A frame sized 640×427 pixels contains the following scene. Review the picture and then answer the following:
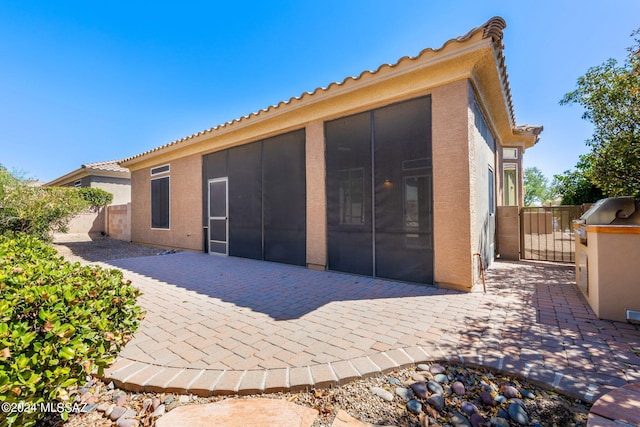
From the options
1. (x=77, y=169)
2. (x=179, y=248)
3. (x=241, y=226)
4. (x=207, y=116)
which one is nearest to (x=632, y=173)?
(x=241, y=226)

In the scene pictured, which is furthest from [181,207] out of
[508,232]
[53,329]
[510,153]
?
Result: [510,153]

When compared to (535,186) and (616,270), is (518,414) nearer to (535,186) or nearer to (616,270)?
(616,270)

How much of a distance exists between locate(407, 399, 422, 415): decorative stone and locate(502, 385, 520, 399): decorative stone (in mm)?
666

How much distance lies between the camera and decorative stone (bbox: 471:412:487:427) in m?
1.68

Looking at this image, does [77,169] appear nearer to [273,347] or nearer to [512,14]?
[273,347]

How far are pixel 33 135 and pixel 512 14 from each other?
31.8m

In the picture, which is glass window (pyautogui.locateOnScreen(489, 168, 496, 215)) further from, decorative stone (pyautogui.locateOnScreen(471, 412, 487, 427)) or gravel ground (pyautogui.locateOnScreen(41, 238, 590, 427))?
decorative stone (pyautogui.locateOnScreen(471, 412, 487, 427))

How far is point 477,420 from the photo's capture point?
1.71 metres

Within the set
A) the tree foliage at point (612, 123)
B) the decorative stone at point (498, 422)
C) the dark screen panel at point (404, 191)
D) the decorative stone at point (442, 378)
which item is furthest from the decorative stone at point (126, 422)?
the tree foliage at point (612, 123)

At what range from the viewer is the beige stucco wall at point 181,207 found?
360 inches

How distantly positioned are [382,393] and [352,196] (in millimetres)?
4060

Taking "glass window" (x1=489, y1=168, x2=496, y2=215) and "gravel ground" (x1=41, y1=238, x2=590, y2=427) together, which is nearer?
"gravel ground" (x1=41, y1=238, x2=590, y2=427)

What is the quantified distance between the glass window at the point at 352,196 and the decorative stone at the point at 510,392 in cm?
373

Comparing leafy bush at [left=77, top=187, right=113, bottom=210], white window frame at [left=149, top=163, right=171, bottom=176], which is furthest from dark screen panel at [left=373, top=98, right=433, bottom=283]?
leafy bush at [left=77, top=187, right=113, bottom=210]
